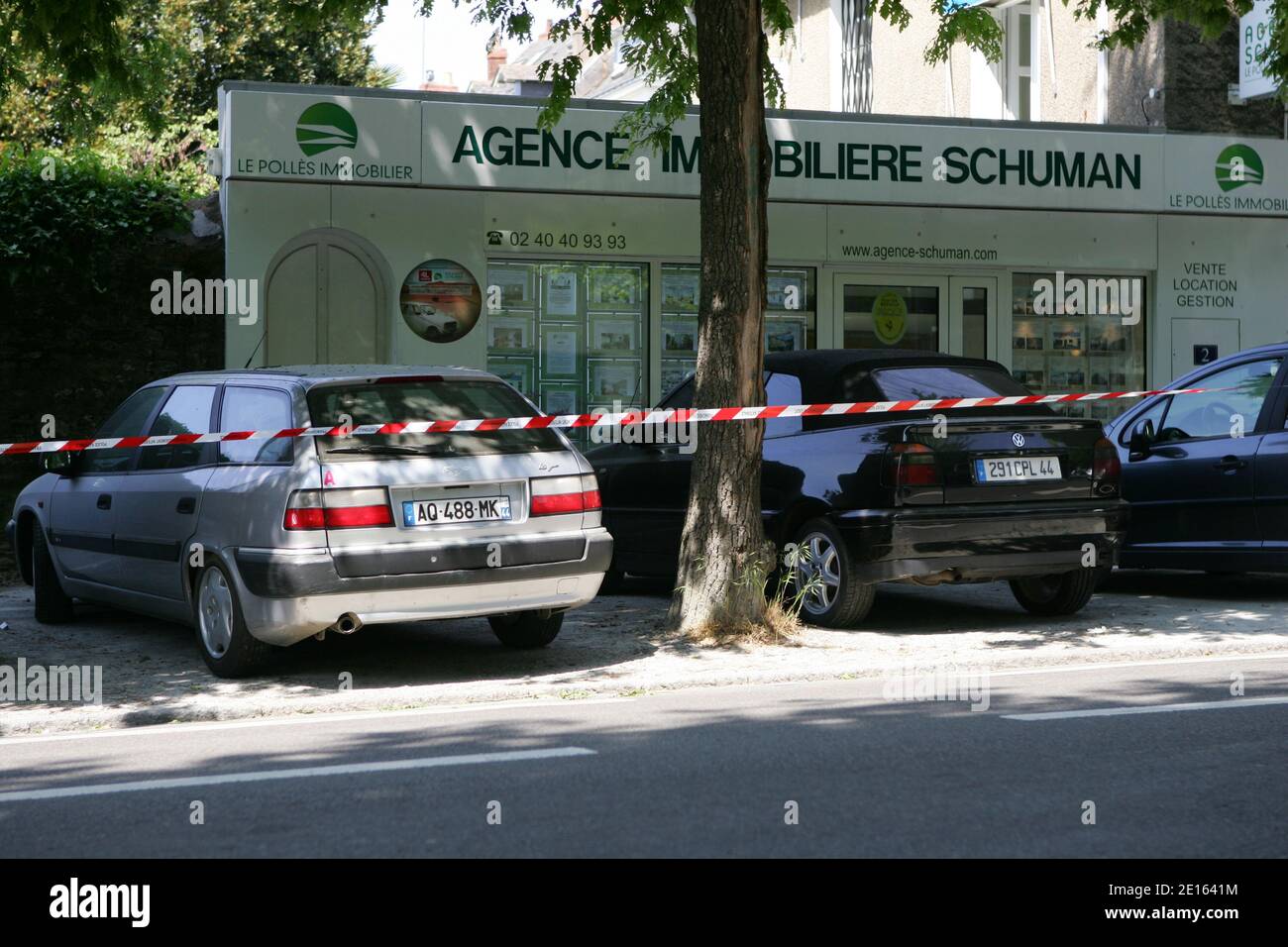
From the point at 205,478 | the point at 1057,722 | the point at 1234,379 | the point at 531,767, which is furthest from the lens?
the point at 1234,379

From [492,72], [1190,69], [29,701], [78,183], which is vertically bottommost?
[29,701]

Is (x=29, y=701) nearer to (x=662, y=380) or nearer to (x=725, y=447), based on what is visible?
(x=725, y=447)

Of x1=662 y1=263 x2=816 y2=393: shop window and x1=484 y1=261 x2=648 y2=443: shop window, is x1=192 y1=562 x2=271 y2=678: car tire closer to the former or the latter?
x1=484 y1=261 x2=648 y2=443: shop window

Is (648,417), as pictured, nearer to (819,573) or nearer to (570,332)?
(819,573)

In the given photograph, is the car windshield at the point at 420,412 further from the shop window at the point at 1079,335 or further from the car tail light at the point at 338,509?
the shop window at the point at 1079,335

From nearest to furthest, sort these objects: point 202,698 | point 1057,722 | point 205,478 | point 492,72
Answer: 1. point 1057,722
2. point 202,698
3. point 205,478
4. point 492,72

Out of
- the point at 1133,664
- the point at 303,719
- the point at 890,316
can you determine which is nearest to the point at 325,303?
the point at 890,316

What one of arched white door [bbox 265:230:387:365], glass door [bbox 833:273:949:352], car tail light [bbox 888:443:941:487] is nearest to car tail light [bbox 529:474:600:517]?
car tail light [bbox 888:443:941:487]

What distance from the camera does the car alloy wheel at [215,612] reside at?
8.28 meters

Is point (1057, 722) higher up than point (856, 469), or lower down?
lower down

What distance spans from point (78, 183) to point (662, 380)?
6304 mm

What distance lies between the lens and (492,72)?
56.6m
